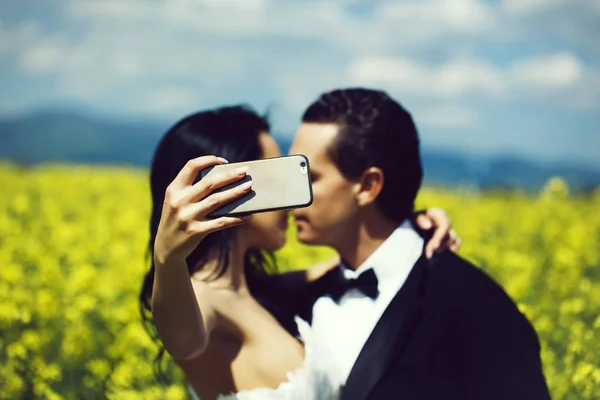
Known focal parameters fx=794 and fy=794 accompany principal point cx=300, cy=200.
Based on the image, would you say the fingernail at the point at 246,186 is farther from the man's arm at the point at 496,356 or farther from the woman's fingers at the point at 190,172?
the man's arm at the point at 496,356

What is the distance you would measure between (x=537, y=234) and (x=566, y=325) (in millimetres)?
2695

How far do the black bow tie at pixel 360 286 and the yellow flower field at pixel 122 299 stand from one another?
0.66 m

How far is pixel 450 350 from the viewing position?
7.25 feet

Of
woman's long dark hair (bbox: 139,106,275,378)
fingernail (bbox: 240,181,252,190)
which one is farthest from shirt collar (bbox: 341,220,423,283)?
fingernail (bbox: 240,181,252,190)

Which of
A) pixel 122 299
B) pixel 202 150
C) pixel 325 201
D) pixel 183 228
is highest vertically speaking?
pixel 183 228

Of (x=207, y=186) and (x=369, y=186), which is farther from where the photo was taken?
(x=369, y=186)

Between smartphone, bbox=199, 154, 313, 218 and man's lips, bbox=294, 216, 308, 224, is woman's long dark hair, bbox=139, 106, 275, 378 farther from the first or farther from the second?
smartphone, bbox=199, 154, 313, 218

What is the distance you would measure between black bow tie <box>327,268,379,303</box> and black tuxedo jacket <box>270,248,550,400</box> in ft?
0.37

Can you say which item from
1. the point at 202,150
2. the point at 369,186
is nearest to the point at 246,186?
the point at 202,150

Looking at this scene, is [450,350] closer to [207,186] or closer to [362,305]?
[362,305]

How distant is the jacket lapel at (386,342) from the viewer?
2.18 metres

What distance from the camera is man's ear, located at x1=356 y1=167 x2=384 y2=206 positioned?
100 inches

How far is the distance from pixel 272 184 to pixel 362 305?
95 centimetres

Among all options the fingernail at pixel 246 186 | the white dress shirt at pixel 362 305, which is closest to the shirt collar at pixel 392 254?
the white dress shirt at pixel 362 305
